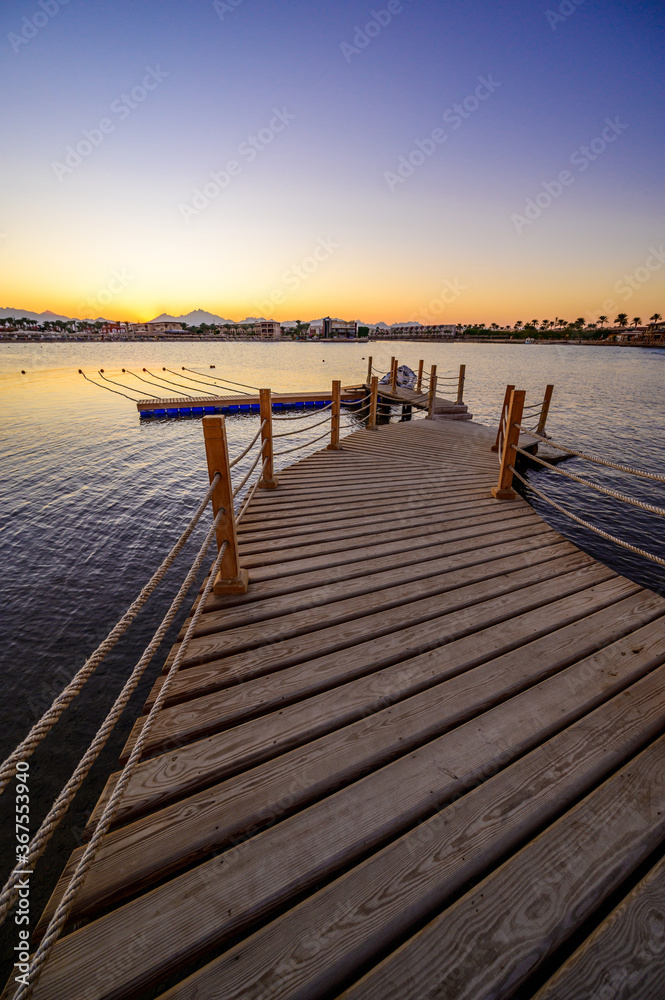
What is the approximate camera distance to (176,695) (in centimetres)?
231

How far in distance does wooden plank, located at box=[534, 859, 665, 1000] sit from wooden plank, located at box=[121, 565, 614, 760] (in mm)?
1392

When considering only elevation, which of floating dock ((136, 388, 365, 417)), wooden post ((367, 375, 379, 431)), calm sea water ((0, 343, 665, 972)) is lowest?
calm sea water ((0, 343, 665, 972))

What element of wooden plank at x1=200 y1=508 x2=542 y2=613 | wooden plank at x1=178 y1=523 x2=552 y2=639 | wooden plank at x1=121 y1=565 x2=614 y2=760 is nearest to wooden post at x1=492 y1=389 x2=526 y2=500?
wooden plank at x1=200 y1=508 x2=542 y2=613

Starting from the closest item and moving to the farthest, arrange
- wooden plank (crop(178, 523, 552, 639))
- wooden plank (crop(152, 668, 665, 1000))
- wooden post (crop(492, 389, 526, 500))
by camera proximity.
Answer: wooden plank (crop(152, 668, 665, 1000)) < wooden plank (crop(178, 523, 552, 639)) < wooden post (crop(492, 389, 526, 500))

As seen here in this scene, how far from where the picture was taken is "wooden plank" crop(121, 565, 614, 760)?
2.13m

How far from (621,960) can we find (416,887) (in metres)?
0.68

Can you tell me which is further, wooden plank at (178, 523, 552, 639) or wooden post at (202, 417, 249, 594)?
wooden plank at (178, 523, 552, 639)

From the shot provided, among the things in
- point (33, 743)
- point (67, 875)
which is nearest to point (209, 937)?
point (67, 875)

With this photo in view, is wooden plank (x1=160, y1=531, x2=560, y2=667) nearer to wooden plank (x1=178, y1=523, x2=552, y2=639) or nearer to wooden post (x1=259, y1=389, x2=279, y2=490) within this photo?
wooden plank (x1=178, y1=523, x2=552, y2=639)

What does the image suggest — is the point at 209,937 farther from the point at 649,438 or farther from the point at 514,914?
the point at 649,438

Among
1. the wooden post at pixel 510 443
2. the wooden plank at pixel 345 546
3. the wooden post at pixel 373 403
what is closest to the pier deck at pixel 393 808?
the wooden plank at pixel 345 546

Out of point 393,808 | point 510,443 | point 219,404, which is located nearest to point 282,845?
point 393,808

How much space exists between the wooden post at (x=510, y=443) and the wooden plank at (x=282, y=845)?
3416 millimetres

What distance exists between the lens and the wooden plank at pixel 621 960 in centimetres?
126
